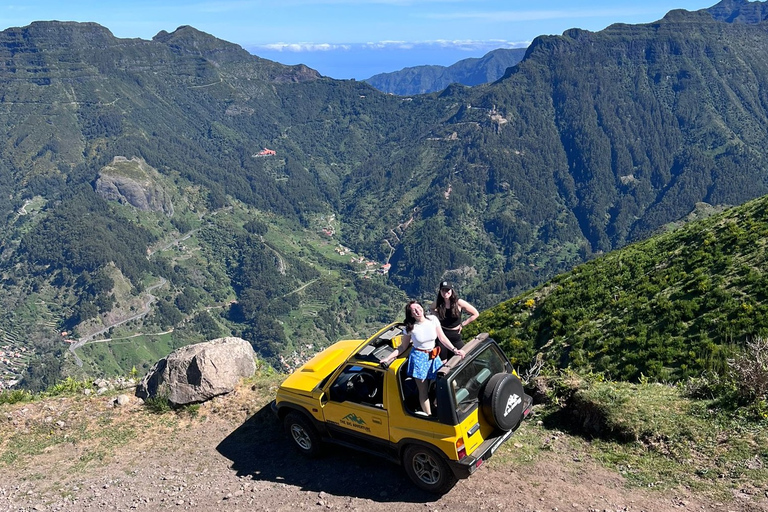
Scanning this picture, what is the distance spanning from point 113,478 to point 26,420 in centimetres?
579

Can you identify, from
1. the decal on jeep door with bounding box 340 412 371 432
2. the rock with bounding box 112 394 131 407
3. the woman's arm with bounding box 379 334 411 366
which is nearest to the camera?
the woman's arm with bounding box 379 334 411 366

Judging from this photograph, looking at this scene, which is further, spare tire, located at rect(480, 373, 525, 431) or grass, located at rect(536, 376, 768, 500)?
spare tire, located at rect(480, 373, 525, 431)

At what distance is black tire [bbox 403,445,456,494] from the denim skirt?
1564mm

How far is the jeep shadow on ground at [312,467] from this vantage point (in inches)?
471

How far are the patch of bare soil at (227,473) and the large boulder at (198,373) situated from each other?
507 millimetres

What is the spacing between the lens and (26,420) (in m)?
17.6

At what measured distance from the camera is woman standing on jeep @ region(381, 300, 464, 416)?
36.9ft

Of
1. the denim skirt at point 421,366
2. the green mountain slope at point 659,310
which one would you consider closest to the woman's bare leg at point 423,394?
the denim skirt at point 421,366

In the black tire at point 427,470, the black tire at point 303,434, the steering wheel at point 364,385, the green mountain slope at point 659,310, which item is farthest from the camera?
the green mountain slope at point 659,310

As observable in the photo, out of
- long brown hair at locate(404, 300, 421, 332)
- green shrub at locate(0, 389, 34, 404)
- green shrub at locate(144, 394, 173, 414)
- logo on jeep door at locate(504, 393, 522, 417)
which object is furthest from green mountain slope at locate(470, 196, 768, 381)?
green shrub at locate(0, 389, 34, 404)

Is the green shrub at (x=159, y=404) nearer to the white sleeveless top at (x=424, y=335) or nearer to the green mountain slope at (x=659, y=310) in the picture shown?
the white sleeveless top at (x=424, y=335)

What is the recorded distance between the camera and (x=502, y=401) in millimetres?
11258

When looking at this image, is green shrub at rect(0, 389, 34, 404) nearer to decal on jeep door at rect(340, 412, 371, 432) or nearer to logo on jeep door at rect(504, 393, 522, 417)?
decal on jeep door at rect(340, 412, 371, 432)

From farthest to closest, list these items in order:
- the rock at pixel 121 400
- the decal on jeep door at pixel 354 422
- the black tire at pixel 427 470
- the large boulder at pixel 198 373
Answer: the rock at pixel 121 400, the large boulder at pixel 198 373, the decal on jeep door at pixel 354 422, the black tire at pixel 427 470
